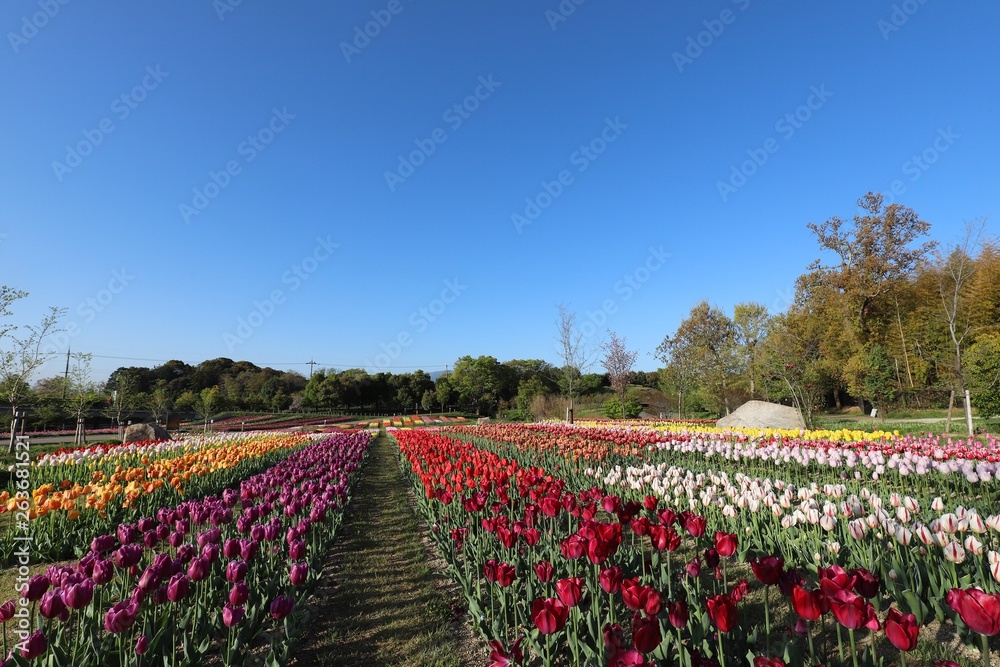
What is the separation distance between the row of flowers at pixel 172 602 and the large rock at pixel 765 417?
1714cm

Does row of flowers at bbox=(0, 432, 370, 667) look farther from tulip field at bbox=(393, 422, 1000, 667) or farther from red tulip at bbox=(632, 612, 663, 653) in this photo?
red tulip at bbox=(632, 612, 663, 653)

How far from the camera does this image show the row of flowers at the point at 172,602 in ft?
7.50

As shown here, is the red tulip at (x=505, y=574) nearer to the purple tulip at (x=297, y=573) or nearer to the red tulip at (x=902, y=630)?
the purple tulip at (x=297, y=573)

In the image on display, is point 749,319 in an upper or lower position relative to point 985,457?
upper

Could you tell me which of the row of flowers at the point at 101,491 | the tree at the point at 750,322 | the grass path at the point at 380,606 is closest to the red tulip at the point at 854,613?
the grass path at the point at 380,606

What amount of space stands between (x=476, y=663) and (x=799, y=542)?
2.76 metres

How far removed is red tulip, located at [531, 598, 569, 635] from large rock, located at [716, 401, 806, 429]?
1742 centimetres

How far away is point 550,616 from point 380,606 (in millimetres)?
2396

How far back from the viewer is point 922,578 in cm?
300

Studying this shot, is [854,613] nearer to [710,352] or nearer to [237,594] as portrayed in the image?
[237,594]

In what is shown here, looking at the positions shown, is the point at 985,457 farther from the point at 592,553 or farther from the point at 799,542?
the point at 592,553

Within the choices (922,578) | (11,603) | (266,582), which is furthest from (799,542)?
(11,603)

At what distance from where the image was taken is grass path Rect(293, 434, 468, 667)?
302cm

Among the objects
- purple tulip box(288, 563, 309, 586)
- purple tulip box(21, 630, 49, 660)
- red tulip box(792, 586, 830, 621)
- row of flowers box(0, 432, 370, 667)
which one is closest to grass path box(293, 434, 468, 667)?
row of flowers box(0, 432, 370, 667)
